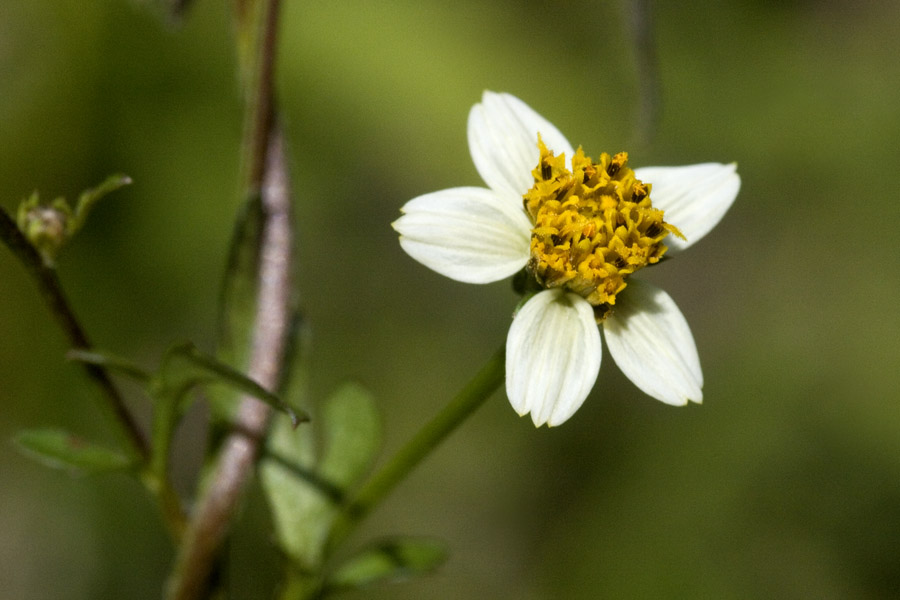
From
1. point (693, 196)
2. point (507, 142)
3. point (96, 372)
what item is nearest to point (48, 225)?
point (96, 372)

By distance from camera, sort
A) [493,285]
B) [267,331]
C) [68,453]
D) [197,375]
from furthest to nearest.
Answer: [493,285] < [267,331] < [68,453] < [197,375]

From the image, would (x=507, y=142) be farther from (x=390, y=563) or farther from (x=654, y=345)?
(x=390, y=563)

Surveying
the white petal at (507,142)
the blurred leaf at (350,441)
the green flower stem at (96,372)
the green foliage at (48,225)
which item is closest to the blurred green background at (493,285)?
the blurred leaf at (350,441)

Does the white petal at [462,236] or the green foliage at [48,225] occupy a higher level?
the green foliage at [48,225]

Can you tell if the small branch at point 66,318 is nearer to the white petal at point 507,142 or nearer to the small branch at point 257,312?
the small branch at point 257,312

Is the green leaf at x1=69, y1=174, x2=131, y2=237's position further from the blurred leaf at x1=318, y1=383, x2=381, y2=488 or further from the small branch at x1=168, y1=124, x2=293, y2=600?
the blurred leaf at x1=318, y1=383, x2=381, y2=488

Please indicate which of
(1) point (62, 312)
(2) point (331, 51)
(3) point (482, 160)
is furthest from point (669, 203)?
(2) point (331, 51)

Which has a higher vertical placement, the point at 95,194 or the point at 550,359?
the point at 95,194
